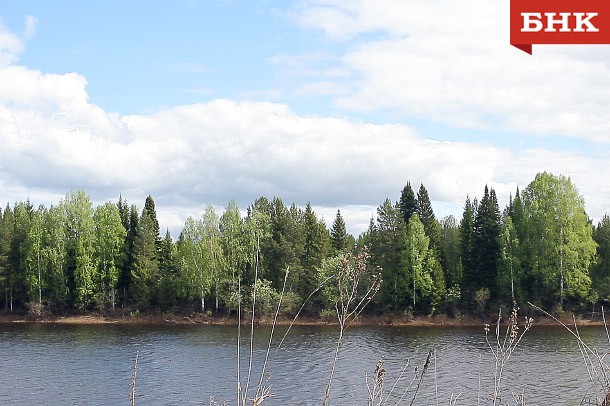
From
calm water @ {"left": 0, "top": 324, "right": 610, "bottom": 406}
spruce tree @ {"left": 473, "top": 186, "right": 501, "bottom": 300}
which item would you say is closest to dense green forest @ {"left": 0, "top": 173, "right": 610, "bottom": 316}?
spruce tree @ {"left": 473, "top": 186, "right": 501, "bottom": 300}

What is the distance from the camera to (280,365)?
30500 millimetres

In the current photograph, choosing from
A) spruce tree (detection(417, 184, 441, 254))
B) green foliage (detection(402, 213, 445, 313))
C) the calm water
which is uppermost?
spruce tree (detection(417, 184, 441, 254))

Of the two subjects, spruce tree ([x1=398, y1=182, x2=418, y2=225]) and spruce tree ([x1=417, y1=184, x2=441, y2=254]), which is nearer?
spruce tree ([x1=417, y1=184, x2=441, y2=254])

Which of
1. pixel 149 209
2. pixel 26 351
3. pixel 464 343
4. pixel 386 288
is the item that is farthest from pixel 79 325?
pixel 464 343

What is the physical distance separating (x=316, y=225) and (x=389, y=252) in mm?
7014

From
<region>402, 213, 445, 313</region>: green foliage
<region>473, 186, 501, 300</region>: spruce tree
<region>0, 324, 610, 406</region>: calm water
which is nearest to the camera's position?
<region>0, 324, 610, 406</region>: calm water

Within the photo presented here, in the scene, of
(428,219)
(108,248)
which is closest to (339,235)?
Result: (428,219)

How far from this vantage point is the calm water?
24312 millimetres

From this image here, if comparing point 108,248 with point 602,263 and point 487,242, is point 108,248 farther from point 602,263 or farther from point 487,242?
point 602,263

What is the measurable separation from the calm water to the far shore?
365 centimetres

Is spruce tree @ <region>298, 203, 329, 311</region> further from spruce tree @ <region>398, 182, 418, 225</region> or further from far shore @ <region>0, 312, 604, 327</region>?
spruce tree @ <region>398, 182, 418, 225</region>

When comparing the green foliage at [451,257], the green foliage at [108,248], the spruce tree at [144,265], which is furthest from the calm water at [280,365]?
the green foliage at [108,248]

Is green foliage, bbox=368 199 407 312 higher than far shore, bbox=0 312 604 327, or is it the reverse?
green foliage, bbox=368 199 407 312

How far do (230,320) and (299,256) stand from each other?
7.89m
